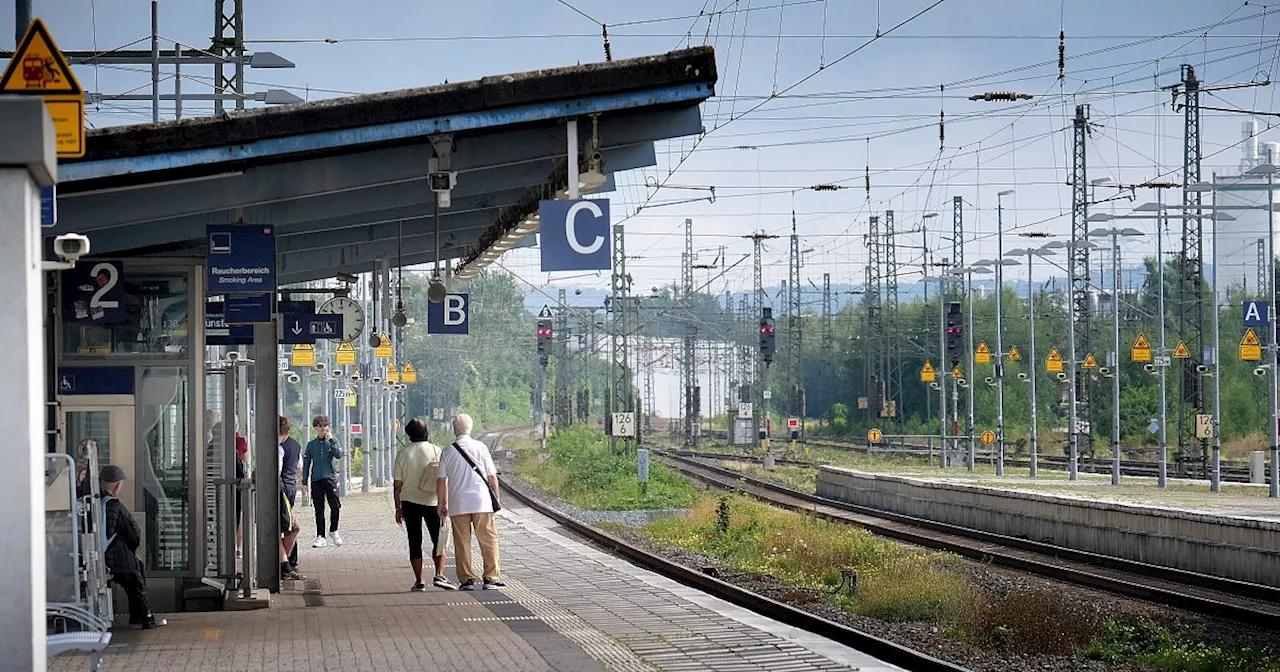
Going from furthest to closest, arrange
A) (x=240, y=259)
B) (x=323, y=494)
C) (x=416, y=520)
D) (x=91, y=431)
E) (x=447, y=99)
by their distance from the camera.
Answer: (x=323, y=494) → (x=416, y=520) → (x=240, y=259) → (x=91, y=431) → (x=447, y=99)

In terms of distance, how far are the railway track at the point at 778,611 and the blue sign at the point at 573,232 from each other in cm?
378

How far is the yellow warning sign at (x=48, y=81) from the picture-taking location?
32.9 feet

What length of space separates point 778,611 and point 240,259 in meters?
6.05

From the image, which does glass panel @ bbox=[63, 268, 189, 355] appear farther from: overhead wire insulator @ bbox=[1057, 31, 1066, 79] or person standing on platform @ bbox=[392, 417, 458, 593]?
overhead wire insulator @ bbox=[1057, 31, 1066, 79]

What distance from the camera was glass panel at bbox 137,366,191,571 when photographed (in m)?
15.3

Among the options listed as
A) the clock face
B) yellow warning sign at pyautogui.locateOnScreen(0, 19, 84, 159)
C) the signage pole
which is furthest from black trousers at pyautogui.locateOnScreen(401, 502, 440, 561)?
the signage pole

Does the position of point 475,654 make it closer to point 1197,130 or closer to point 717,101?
point 717,101

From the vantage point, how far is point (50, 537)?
10.8 meters

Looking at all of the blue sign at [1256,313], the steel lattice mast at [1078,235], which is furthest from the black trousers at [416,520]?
the steel lattice mast at [1078,235]

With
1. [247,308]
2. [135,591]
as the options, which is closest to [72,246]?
[135,591]

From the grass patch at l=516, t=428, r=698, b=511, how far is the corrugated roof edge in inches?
920

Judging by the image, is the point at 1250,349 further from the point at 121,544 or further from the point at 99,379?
the point at 121,544

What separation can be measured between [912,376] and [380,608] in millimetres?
67094

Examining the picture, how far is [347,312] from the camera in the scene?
2225cm
